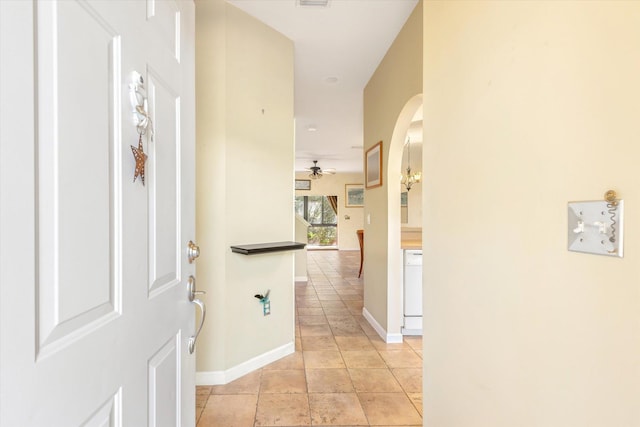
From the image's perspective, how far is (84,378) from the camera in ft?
1.85

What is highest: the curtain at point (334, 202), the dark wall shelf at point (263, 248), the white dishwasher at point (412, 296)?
the curtain at point (334, 202)

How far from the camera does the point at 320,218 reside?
1240 centimetres

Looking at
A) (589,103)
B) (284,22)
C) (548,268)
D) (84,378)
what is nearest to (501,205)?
(548,268)

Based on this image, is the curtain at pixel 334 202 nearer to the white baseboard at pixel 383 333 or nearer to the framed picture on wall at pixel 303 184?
the framed picture on wall at pixel 303 184

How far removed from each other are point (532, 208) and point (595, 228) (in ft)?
0.62

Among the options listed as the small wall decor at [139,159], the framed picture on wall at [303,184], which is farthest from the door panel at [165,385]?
the framed picture on wall at [303,184]

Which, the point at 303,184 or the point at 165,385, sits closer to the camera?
the point at 165,385

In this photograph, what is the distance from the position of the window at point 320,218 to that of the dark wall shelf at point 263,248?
31.8ft

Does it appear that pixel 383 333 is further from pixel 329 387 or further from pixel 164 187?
pixel 164 187

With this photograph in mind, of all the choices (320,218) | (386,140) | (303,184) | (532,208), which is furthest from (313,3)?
(320,218)

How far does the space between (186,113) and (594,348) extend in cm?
127

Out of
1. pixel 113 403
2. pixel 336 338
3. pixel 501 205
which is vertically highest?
pixel 501 205

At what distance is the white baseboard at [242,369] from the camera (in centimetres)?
231

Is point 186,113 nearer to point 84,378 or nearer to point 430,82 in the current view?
point 84,378
